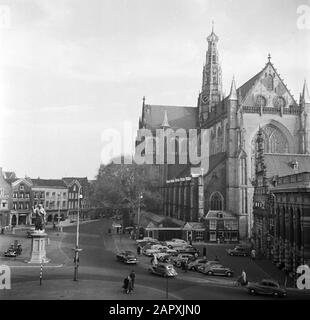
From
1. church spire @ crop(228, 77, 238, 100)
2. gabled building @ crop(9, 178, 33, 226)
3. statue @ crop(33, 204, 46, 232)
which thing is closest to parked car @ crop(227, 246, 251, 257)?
statue @ crop(33, 204, 46, 232)

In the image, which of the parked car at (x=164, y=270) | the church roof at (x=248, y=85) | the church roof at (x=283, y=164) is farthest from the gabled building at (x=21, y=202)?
the parked car at (x=164, y=270)

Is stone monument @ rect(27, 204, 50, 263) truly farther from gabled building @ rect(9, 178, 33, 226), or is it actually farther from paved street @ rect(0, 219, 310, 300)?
gabled building @ rect(9, 178, 33, 226)

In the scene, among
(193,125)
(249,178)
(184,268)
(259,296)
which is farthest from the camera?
(193,125)

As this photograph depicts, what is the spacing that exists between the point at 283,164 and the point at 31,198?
32.6m

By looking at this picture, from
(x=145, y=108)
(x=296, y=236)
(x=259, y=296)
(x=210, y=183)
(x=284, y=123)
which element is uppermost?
(x=145, y=108)

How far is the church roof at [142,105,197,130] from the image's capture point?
69.4 m

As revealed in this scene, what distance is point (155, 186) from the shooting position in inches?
2327

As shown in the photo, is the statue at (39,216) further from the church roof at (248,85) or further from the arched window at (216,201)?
the church roof at (248,85)

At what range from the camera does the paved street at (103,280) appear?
60.3 ft

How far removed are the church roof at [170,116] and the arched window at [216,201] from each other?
22.4 meters

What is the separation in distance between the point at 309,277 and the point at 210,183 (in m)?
26.0

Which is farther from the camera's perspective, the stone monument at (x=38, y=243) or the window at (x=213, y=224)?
the window at (x=213, y=224)
